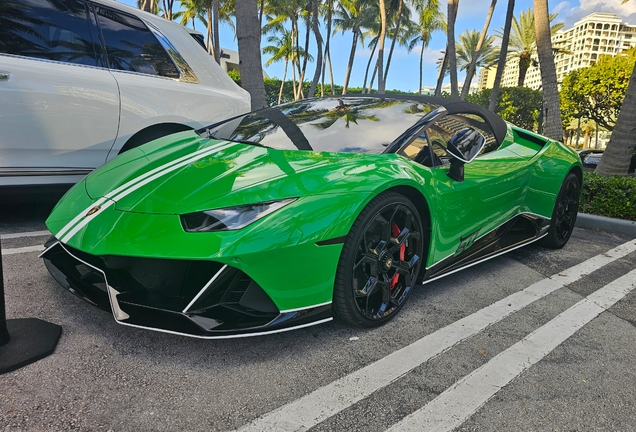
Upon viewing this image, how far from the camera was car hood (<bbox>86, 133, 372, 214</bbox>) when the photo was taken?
179 cm

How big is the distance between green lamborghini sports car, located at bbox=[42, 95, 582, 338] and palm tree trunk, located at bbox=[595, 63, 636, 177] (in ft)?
14.7

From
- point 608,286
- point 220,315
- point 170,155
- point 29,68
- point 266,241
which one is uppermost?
point 29,68

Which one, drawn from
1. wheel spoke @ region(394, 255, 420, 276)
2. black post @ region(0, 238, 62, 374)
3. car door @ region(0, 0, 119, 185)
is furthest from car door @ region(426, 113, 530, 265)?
car door @ region(0, 0, 119, 185)

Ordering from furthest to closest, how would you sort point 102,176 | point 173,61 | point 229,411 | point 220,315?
point 173,61 → point 102,176 → point 220,315 → point 229,411

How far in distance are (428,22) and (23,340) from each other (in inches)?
1540

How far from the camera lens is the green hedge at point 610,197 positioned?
5.06 metres

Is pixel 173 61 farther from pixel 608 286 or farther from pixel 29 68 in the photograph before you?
pixel 608 286

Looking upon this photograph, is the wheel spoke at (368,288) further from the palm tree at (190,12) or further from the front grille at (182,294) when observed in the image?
the palm tree at (190,12)

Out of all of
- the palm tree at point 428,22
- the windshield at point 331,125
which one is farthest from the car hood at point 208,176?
the palm tree at point 428,22

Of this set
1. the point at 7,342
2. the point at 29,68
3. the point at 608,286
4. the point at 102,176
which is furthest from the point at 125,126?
the point at 608,286

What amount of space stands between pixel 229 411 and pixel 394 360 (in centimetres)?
75

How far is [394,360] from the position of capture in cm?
190

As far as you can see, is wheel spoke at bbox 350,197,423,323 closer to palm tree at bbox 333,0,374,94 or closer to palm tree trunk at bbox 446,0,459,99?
palm tree trunk at bbox 446,0,459,99

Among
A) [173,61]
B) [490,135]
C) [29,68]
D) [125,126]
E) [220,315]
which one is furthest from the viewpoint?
[173,61]
